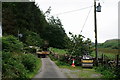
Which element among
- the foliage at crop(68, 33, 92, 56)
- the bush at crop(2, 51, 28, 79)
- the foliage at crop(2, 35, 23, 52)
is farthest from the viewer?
the foliage at crop(68, 33, 92, 56)

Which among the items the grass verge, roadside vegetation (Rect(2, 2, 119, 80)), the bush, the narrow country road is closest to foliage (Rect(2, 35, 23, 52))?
roadside vegetation (Rect(2, 2, 119, 80))

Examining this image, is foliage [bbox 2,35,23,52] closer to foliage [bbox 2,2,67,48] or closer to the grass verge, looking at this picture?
the grass verge

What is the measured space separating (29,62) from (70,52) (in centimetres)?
1467

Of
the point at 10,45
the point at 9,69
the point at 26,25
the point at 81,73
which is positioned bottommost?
the point at 81,73

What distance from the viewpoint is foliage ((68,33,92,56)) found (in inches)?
1346

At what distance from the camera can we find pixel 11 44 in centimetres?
1817

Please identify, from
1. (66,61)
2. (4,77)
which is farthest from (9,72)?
(66,61)

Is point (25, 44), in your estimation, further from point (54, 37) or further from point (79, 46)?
point (54, 37)

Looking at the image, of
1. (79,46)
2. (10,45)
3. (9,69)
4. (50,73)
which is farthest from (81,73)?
(79,46)

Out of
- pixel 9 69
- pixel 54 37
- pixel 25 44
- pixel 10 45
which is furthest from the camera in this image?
pixel 54 37

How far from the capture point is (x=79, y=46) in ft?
113

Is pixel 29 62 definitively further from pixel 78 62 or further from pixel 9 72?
pixel 78 62

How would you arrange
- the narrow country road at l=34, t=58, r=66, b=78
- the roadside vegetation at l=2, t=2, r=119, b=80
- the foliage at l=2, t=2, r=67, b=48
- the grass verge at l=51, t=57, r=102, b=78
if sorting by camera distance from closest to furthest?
1. the roadside vegetation at l=2, t=2, r=119, b=80
2. the narrow country road at l=34, t=58, r=66, b=78
3. the grass verge at l=51, t=57, r=102, b=78
4. the foliage at l=2, t=2, r=67, b=48

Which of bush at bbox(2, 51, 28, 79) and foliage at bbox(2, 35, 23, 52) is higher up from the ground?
foliage at bbox(2, 35, 23, 52)
